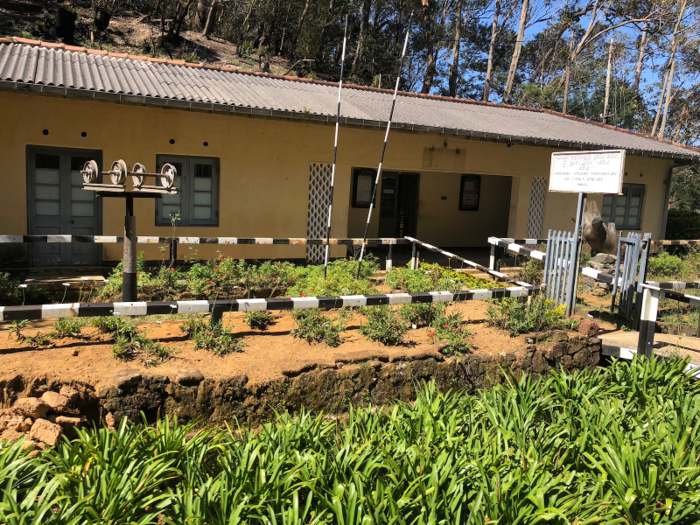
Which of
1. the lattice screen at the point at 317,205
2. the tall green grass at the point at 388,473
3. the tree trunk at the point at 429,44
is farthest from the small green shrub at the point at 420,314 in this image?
the tree trunk at the point at 429,44

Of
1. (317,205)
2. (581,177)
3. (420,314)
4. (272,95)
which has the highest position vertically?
(272,95)

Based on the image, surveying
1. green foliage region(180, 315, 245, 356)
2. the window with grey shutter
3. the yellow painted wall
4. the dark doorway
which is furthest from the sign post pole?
the window with grey shutter

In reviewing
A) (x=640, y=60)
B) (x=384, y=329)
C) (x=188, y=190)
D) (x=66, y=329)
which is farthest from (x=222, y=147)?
(x=640, y=60)

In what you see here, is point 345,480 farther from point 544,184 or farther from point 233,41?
point 233,41

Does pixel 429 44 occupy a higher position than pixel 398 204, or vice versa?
pixel 429 44

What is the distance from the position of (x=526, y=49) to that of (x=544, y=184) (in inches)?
996

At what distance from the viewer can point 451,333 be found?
19.3 feet

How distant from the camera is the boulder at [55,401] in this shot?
13.3 ft

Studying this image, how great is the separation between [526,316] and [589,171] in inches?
89.3

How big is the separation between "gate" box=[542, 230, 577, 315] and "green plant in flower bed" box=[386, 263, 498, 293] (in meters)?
0.68

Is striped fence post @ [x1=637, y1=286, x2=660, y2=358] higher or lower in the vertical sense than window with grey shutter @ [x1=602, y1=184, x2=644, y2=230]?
lower

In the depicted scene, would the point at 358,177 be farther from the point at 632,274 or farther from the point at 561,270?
the point at 632,274

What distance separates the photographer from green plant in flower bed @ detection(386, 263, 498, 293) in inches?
286

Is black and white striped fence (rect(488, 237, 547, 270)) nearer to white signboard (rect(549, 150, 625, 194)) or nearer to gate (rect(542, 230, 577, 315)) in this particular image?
gate (rect(542, 230, 577, 315))
